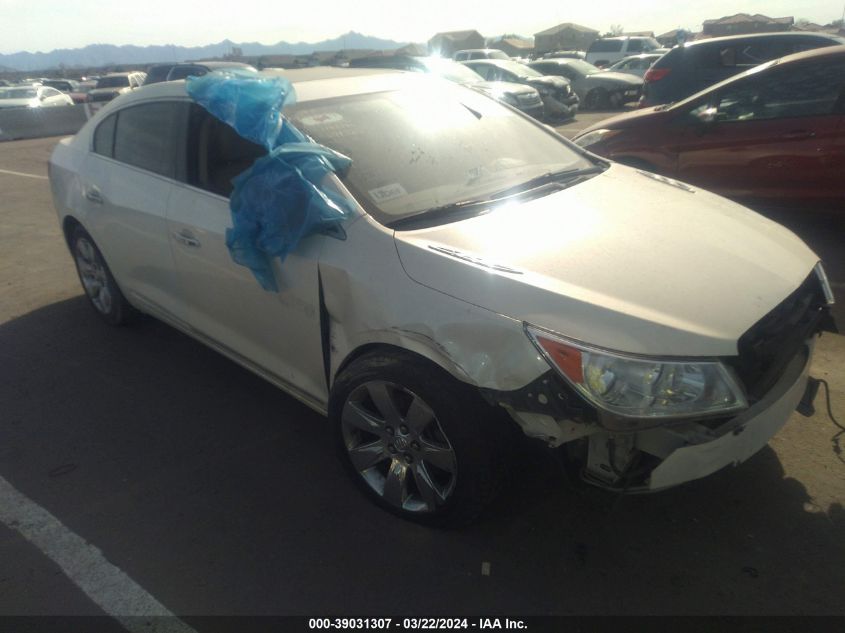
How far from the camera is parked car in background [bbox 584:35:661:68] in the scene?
23933mm

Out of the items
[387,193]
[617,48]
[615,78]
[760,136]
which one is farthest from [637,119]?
[617,48]

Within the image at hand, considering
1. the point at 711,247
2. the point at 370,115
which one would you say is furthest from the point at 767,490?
the point at 370,115

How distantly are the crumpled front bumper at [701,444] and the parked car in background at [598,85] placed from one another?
1592 centimetres

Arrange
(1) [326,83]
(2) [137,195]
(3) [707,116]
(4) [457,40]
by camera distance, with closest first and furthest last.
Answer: (1) [326,83] → (2) [137,195] → (3) [707,116] → (4) [457,40]

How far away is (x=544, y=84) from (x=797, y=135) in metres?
10.8

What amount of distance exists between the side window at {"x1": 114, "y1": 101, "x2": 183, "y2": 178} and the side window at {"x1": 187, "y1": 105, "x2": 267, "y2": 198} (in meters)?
0.18

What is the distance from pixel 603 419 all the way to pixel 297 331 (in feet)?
4.63

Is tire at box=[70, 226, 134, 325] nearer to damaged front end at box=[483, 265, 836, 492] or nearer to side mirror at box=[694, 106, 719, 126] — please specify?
damaged front end at box=[483, 265, 836, 492]

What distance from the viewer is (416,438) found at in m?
2.47

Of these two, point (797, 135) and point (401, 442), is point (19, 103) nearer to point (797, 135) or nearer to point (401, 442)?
point (797, 135)

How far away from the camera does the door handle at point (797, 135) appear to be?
496cm

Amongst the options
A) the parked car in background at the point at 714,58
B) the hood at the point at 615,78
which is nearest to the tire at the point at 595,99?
the hood at the point at 615,78

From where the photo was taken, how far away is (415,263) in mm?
2375

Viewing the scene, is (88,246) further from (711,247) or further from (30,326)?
(711,247)
